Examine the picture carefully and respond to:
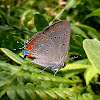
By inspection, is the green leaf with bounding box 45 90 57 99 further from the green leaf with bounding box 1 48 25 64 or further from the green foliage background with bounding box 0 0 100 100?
the green leaf with bounding box 1 48 25 64

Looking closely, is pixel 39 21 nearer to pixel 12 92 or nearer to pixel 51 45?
pixel 51 45

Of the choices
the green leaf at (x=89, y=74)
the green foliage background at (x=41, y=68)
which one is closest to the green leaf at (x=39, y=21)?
the green foliage background at (x=41, y=68)

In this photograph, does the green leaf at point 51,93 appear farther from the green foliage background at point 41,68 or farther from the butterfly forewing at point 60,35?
the butterfly forewing at point 60,35

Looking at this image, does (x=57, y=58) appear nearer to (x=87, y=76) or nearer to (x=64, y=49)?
(x=64, y=49)

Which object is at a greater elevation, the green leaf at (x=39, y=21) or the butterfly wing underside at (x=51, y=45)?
the green leaf at (x=39, y=21)

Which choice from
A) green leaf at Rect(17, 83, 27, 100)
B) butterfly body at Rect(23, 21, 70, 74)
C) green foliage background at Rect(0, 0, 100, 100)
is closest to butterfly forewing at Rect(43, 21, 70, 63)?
butterfly body at Rect(23, 21, 70, 74)

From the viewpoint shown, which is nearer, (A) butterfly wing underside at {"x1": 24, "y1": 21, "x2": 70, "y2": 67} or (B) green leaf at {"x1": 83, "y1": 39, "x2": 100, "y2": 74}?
(B) green leaf at {"x1": 83, "y1": 39, "x2": 100, "y2": 74}

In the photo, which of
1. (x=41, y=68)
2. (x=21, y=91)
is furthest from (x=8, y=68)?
(x=41, y=68)

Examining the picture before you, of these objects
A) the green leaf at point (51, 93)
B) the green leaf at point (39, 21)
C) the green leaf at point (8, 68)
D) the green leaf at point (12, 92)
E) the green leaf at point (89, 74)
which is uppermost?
the green leaf at point (39, 21)

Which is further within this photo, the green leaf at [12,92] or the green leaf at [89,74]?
the green leaf at [89,74]

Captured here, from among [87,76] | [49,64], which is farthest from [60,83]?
[87,76]
